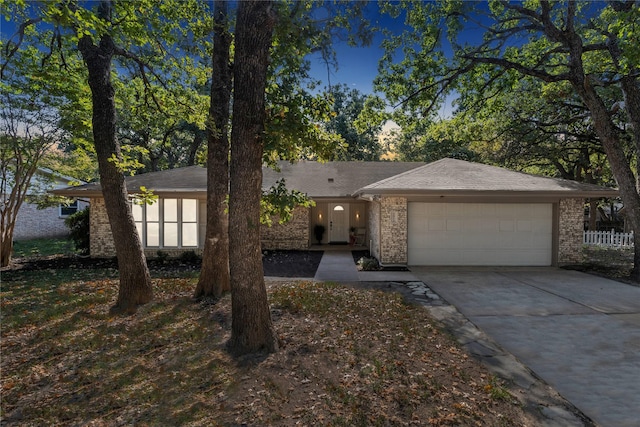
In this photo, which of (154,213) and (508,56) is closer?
(508,56)

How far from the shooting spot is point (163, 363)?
13.6 feet

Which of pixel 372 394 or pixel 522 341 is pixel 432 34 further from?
pixel 372 394

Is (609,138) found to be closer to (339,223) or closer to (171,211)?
(339,223)

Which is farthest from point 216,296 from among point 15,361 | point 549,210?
point 549,210

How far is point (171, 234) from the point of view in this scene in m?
12.6

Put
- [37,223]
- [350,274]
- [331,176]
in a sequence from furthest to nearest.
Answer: [37,223], [331,176], [350,274]

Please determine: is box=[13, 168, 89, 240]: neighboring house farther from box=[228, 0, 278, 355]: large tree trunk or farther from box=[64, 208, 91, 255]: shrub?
box=[228, 0, 278, 355]: large tree trunk

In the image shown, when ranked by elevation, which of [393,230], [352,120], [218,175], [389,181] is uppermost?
[352,120]

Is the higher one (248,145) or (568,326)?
→ (248,145)

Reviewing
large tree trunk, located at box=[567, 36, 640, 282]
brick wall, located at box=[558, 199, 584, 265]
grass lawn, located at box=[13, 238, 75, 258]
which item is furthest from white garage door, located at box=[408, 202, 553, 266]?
grass lawn, located at box=[13, 238, 75, 258]

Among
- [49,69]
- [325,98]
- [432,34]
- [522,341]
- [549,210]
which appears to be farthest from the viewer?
[549,210]

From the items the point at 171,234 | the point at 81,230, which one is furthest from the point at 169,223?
the point at 81,230

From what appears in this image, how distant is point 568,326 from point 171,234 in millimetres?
12323

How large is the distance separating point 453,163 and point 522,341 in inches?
357
